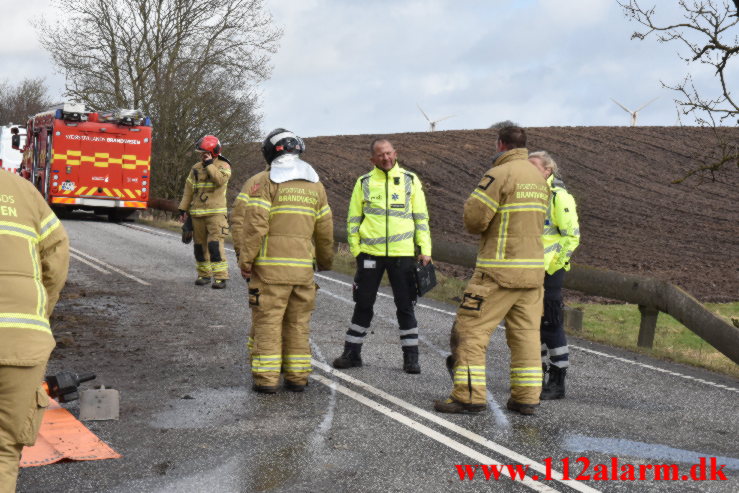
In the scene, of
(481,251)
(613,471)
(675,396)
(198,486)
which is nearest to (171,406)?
(198,486)

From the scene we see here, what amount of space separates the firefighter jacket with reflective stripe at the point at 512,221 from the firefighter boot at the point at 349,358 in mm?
1849

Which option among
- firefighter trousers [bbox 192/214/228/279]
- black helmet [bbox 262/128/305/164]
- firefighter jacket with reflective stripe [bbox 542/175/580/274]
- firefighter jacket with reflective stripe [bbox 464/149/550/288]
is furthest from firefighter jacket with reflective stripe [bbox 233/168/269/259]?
firefighter trousers [bbox 192/214/228/279]

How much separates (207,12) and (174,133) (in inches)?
352

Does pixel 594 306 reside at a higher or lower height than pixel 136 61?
lower

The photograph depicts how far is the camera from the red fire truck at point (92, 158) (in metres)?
24.4

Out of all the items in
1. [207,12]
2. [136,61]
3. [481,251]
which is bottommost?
[481,251]

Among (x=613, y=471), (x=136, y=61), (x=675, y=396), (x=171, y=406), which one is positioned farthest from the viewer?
(x=136, y=61)

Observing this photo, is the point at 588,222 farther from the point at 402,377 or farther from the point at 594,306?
the point at 402,377

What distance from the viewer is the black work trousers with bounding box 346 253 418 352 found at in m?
7.86

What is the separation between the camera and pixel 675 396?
7.77 meters

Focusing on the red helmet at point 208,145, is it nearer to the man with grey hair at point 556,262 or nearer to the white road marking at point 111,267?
the white road marking at point 111,267

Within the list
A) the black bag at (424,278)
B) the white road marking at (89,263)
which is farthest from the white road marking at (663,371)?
the white road marking at (89,263)

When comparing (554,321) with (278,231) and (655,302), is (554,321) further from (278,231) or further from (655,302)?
(655,302)

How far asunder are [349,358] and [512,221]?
2197 mm
